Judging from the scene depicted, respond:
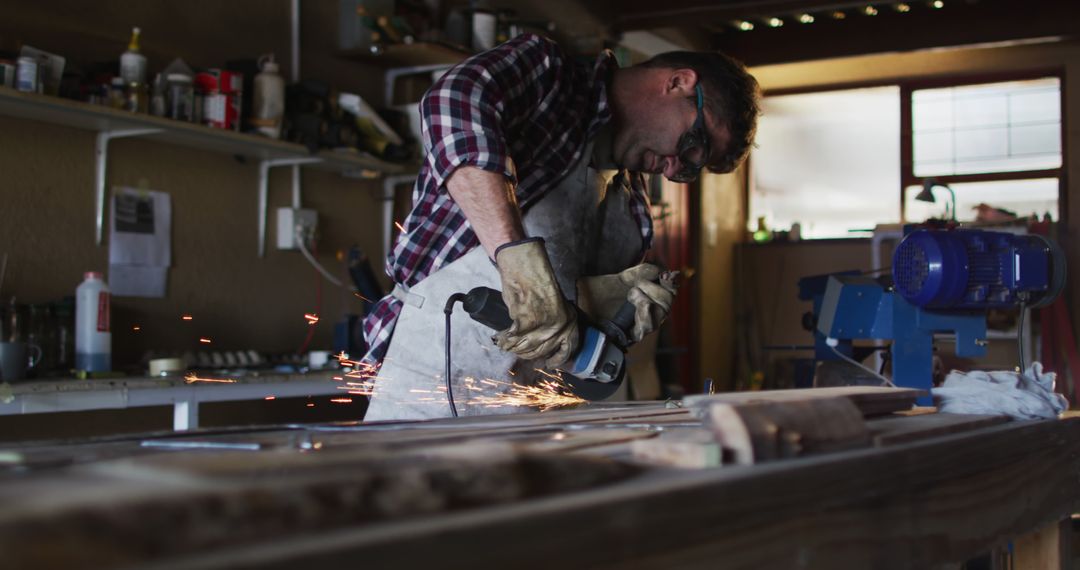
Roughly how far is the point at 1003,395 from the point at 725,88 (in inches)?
30.3

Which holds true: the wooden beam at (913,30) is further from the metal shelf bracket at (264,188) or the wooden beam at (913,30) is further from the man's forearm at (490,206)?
the man's forearm at (490,206)

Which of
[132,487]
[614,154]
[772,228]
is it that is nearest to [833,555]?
[132,487]

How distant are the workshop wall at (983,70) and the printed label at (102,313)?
555 centimetres

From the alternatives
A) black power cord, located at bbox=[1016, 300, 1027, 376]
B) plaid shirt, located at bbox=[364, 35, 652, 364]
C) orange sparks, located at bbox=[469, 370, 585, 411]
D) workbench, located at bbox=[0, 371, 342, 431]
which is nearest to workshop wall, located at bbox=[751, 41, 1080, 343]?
black power cord, located at bbox=[1016, 300, 1027, 376]

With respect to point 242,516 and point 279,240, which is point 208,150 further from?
point 242,516

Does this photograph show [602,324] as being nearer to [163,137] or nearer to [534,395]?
[534,395]

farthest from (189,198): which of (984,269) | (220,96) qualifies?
(984,269)

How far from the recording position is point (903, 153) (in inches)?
310

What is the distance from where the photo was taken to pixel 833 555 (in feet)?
3.21

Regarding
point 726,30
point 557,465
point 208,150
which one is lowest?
point 557,465

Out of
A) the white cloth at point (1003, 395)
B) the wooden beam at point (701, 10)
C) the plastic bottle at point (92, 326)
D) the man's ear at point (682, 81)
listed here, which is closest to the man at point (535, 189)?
the man's ear at point (682, 81)

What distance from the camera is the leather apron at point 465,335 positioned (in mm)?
1940

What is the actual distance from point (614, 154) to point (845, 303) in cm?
144

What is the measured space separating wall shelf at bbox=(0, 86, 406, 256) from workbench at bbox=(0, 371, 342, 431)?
74 cm
